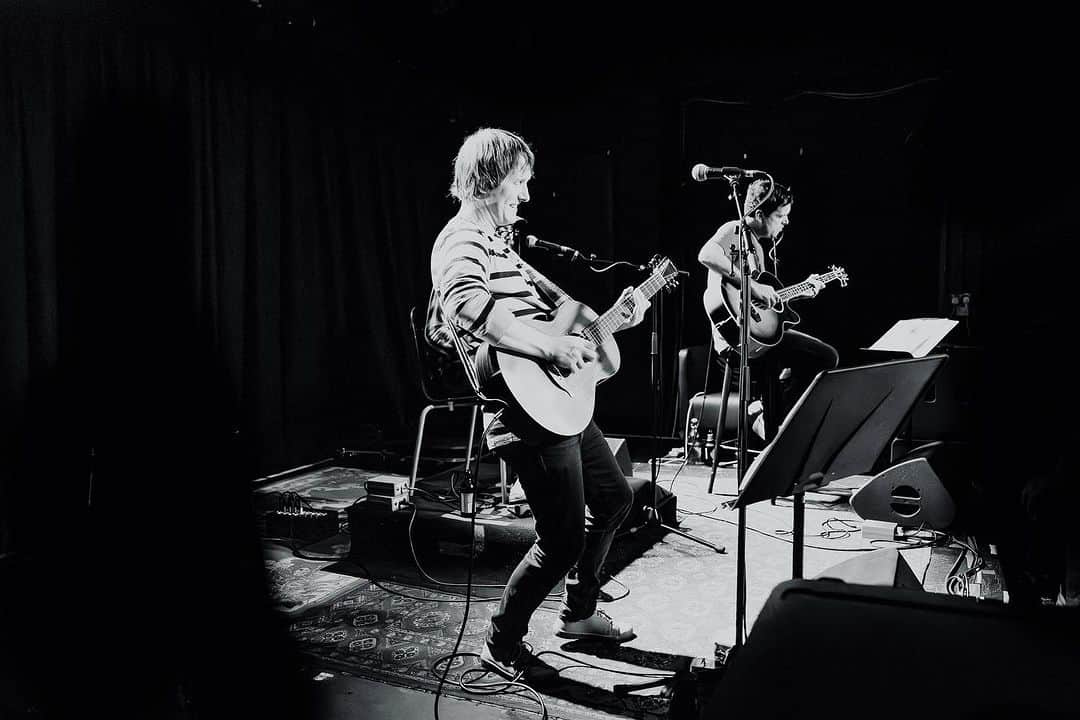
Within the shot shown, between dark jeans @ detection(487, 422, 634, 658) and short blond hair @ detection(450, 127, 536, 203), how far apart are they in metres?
0.76

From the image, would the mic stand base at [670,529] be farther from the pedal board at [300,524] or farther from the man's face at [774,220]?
the man's face at [774,220]

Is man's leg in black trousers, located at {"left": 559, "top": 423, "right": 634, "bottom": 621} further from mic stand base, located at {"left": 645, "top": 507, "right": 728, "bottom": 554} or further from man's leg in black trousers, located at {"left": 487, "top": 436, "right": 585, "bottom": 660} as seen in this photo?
mic stand base, located at {"left": 645, "top": 507, "right": 728, "bottom": 554}

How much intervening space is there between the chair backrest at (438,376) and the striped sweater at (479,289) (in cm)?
181

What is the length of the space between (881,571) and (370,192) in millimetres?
5427

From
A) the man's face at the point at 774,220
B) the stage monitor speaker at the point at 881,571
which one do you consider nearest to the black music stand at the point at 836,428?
the stage monitor speaker at the point at 881,571

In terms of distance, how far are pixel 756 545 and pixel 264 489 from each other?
305cm

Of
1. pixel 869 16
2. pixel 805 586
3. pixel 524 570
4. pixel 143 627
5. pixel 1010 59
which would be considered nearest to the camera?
pixel 805 586

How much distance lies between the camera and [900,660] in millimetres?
792

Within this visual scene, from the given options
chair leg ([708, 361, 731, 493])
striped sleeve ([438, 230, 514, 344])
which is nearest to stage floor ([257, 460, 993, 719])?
chair leg ([708, 361, 731, 493])

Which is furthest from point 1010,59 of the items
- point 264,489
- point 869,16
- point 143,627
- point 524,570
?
point 143,627

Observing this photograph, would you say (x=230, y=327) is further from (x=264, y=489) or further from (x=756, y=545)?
(x=756, y=545)

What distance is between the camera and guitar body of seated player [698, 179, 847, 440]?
16.5 feet

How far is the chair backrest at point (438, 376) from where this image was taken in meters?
4.27

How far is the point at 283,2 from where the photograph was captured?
5.11 meters
